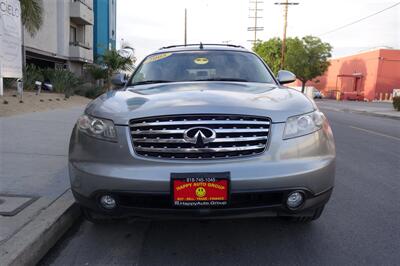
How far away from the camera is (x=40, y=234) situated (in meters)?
3.13

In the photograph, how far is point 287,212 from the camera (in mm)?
2969

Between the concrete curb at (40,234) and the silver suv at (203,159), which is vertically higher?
the silver suv at (203,159)

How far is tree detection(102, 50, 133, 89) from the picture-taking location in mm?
27906

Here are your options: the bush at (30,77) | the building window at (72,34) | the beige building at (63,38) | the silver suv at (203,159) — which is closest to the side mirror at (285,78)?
the silver suv at (203,159)

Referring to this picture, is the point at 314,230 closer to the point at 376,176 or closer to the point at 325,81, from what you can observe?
the point at 376,176

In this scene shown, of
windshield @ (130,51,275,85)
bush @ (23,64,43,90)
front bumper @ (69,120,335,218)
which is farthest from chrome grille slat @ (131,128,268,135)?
bush @ (23,64,43,90)

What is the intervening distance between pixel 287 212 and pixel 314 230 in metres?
0.87

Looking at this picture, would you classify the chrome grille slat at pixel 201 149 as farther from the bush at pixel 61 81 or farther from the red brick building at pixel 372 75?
the red brick building at pixel 372 75

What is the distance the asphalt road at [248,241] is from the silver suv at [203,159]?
0.36m

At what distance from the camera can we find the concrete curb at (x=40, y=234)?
2820 mm

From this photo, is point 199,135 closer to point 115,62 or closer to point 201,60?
point 201,60

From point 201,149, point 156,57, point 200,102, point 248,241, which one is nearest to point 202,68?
point 156,57

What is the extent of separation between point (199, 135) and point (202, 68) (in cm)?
186

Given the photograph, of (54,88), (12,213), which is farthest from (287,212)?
(54,88)
